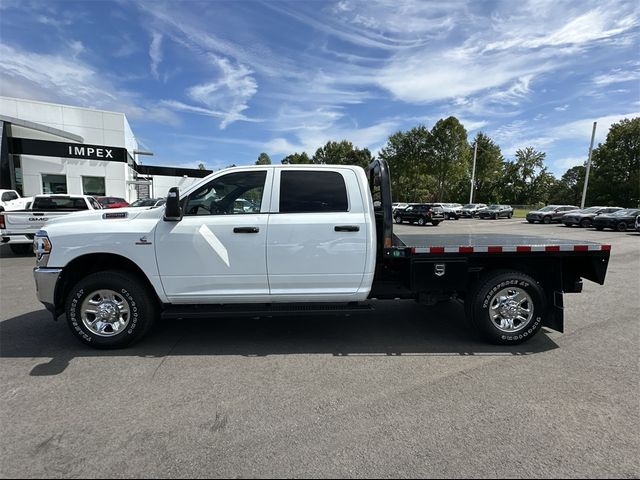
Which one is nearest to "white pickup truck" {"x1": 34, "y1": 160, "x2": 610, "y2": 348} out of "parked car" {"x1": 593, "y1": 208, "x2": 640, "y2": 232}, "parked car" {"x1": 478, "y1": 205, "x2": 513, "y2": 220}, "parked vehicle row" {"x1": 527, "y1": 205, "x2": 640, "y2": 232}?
"parked vehicle row" {"x1": 527, "y1": 205, "x2": 640, "y2": 232}

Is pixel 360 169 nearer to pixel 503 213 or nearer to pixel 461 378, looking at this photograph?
pixel 461 378

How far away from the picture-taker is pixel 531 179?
78.6 metres

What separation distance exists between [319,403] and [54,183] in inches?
1201

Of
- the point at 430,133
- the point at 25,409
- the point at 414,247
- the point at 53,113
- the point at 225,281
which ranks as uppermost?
the point at 430,133

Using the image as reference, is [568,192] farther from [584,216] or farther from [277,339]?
[277,339]

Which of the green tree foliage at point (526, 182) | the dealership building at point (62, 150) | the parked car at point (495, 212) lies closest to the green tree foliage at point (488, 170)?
the green tree foliage at point (526, 182)

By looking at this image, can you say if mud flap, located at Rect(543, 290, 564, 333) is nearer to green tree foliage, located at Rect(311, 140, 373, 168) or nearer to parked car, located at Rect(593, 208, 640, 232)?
parked car, located at Rect(593, 208, 640, 232)

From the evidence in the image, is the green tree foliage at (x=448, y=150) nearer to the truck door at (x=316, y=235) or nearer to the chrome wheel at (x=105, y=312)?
the truck door at (x=316, y=235)

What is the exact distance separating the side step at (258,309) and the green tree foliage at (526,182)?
3290 inches

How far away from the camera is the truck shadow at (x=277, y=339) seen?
428cm

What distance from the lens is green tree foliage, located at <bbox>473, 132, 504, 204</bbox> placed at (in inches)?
2844

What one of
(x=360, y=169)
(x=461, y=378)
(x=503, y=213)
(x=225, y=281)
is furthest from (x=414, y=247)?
(x=503, y=213)

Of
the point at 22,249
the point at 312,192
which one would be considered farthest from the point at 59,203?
the point at 312,192

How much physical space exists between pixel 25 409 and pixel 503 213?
46.2 metres
